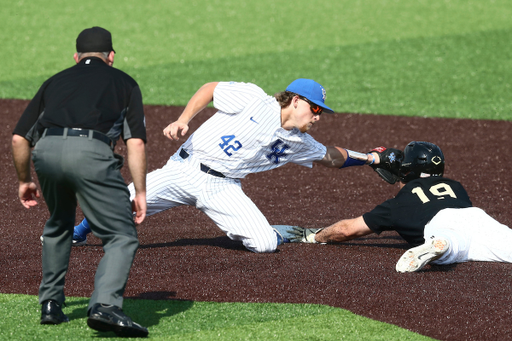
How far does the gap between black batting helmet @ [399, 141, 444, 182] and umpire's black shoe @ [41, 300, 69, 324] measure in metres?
3.36

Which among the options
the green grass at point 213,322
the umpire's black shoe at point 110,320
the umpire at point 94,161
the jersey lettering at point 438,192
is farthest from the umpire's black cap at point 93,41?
the jersey lettering at point 438,192

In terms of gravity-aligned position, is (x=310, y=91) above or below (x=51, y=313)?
above

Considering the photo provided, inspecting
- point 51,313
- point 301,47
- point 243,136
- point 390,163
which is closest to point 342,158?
point 390,163

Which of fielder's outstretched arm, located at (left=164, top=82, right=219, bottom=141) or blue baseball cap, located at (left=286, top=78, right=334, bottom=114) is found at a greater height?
blue baseball cap, located at (left=286, top=78, right=334, bottom=114)

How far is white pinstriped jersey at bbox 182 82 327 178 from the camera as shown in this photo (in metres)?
5.82

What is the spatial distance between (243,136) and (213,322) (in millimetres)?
1977

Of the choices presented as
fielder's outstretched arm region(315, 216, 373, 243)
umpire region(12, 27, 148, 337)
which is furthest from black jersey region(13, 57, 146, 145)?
fielder's outstretched arm region(315, 216, 373, 243)

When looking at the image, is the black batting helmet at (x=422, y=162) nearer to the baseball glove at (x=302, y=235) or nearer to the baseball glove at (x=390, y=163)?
the baseball glove at (x=390, y=163)

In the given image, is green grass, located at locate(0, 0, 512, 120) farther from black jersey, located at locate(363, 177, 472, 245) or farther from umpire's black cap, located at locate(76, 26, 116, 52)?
umpire's black cap, located at locate(76, 26, 116, 52)

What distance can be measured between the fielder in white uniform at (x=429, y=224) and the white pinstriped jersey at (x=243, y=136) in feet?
2.65

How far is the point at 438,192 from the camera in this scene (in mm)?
5848

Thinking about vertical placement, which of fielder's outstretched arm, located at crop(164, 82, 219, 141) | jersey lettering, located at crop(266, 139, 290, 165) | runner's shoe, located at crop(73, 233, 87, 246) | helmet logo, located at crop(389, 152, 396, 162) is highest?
fielder's outstretched arm, located at crop(164, 82, 219, 141)

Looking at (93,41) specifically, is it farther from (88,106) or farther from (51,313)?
(51,313)

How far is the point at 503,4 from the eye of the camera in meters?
22.3
